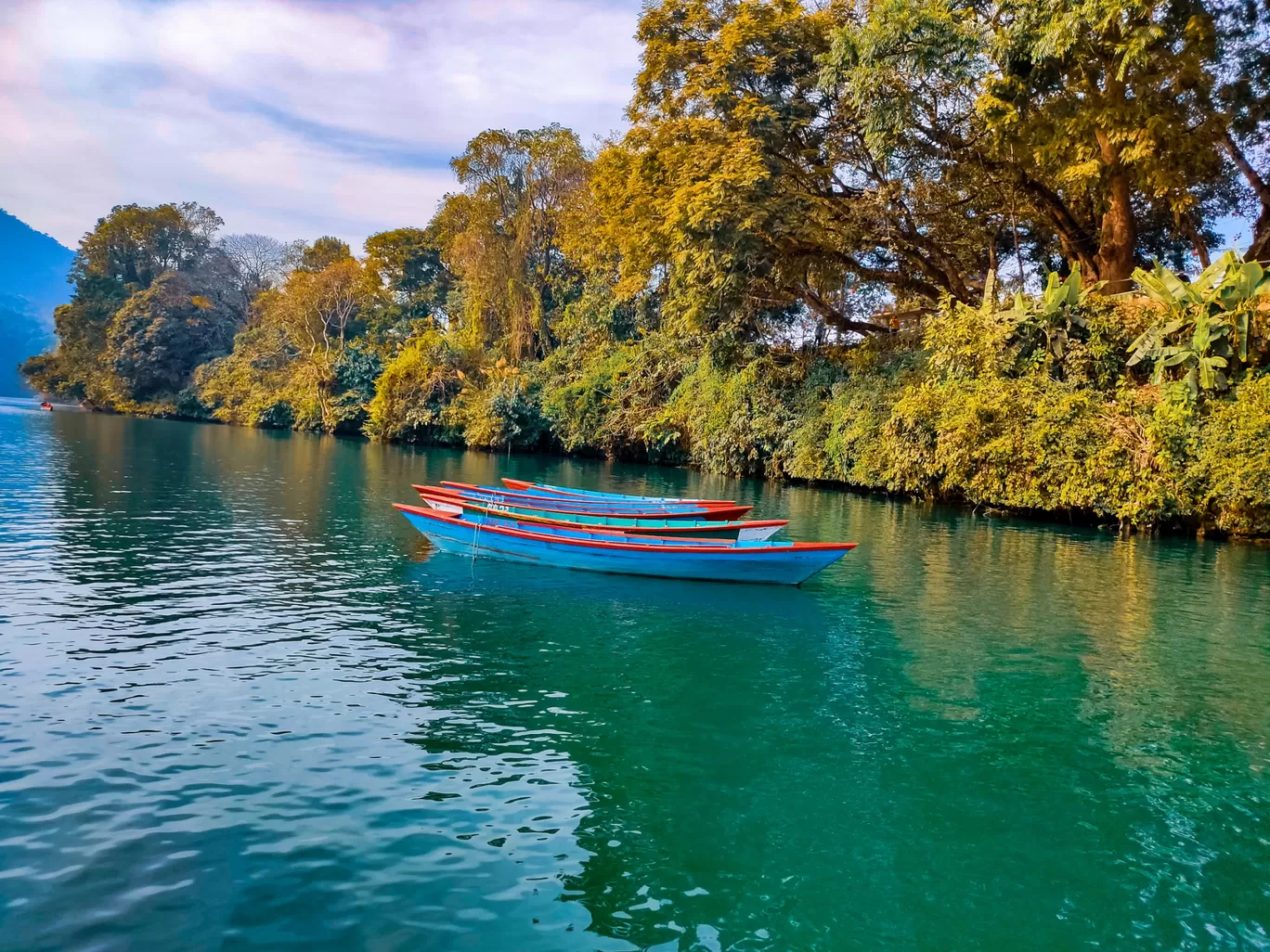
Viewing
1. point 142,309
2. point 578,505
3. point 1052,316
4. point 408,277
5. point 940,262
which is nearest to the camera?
point 578,505

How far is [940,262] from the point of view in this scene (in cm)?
2786

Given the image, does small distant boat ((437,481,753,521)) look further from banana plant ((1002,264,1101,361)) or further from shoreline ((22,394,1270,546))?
shoreline ((22,394,1270,546))

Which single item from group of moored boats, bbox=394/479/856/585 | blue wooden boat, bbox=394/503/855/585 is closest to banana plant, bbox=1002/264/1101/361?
group of moored boats, bbox=394/479/856/585

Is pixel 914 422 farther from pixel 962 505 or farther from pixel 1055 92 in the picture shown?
pixel 1055 92

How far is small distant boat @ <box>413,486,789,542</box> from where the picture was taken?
13805 mm

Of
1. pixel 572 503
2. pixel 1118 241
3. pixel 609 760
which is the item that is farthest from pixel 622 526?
pixel 1118 241

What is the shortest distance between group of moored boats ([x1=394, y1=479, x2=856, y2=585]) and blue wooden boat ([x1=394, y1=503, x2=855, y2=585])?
0.01m

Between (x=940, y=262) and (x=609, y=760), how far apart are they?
81.8 ft

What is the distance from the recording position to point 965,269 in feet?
98.3

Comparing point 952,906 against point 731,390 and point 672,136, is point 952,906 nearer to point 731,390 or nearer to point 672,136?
point 672,136

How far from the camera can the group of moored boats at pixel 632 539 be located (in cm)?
1339

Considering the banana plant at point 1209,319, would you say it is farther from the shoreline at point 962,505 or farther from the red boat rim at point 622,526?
the red boat rim at point 622,526

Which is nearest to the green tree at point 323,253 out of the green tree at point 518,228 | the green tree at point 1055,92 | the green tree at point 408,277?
the green tree at point 408,277

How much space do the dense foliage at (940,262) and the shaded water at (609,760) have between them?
26.4 ft
